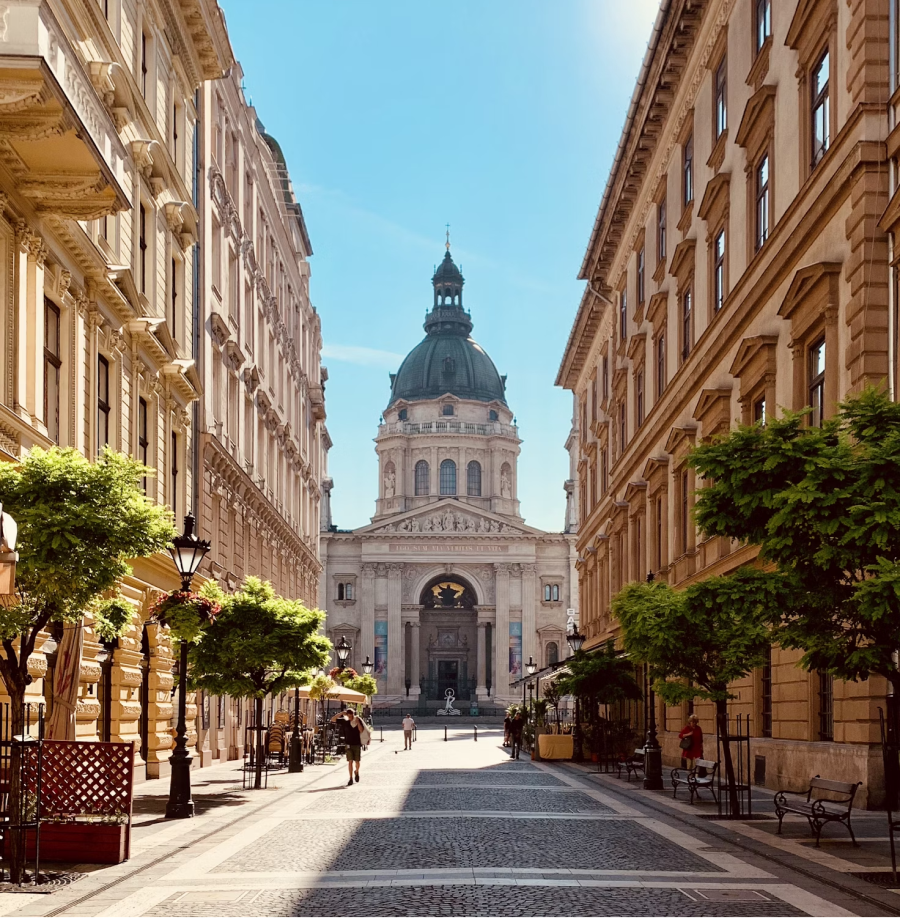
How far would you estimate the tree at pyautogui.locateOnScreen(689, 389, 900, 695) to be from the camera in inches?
506

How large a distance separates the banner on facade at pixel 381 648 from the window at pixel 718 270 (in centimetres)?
8551

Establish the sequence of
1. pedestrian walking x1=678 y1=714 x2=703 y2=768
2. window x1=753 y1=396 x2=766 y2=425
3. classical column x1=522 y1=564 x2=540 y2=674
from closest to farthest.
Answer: pedestrian walking x1=678 y1=714 x2=703 y2=768 → window x1=753 y1=396 x2=766 y2=425 → classical column x1=522 y1=564 x2=540 y2=674

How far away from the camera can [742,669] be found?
20828 mm

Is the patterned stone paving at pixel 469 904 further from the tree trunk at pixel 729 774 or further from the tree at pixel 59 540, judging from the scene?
the tree trunk at pixel 729 774

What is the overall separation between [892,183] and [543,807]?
35.7ft

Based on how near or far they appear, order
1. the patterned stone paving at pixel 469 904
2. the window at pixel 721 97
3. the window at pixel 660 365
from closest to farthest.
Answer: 1. the patterned stone paving at pixel 469 904
2. the window at pixel 721 97
3. the window at pixel 660 365

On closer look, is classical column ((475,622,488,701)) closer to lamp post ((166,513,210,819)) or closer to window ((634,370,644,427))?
window ((634,370,644,427))

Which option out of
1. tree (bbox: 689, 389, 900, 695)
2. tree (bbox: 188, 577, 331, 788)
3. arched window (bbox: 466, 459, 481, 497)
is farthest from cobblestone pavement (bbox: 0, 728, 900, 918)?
arched window (bbox: 466, 459, 481, 497)

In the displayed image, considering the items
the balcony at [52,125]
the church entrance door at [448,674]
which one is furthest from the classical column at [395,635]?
the balcony at [52,125]

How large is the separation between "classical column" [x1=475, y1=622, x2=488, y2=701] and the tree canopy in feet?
286

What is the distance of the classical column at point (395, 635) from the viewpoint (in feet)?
371

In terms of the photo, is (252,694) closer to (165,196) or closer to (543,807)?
(543,807)

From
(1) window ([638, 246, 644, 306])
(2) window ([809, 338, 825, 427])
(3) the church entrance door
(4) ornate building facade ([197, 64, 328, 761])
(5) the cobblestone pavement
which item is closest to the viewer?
(5) the cobblestone pavement

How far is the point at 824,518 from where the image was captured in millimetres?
13047
